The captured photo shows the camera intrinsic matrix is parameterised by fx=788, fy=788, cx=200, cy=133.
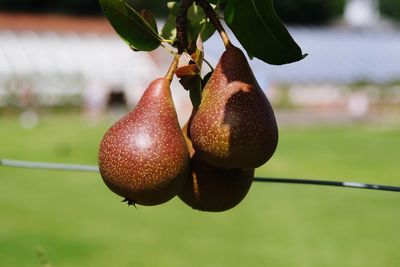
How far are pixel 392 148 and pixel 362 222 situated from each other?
4608 millimetres

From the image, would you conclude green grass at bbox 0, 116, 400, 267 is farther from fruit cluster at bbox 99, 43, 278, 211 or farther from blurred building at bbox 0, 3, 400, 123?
blurred building at bbox 0, 3, 400, 123

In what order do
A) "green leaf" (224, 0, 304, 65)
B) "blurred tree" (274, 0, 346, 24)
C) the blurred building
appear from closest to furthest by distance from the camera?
"green leaf" (224, 0, 304, 65), the blurred building, "blurred tree" (274, 0, 346, 24)

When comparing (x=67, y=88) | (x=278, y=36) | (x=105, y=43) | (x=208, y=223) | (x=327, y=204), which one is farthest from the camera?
(x=105, y=43)

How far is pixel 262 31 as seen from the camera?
64 centimetres

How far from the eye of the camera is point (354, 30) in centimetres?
2628

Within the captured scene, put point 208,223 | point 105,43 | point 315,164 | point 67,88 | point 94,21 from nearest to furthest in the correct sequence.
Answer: point 208,223, point 315,164, point 67,88, point 105,43, point 94,21

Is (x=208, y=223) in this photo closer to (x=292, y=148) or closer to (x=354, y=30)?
(x=292, y=148)

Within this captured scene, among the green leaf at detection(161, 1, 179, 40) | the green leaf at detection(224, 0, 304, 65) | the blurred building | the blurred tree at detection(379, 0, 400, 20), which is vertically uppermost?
the green leaf at detection(224, 0, 304, 65)

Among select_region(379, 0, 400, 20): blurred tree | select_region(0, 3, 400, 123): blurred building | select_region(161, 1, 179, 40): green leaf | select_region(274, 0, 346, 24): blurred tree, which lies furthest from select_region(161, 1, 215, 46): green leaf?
select_region(379, 0, 400, 20): blurred tree

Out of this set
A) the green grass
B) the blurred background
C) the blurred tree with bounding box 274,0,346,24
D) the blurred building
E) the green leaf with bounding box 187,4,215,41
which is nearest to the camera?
the green leaf with bounding box 187,4,215,41

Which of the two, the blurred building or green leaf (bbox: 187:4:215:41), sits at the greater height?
green leaf (bbox: 187:4:215:41)

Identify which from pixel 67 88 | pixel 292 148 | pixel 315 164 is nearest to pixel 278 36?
pixel 315 164

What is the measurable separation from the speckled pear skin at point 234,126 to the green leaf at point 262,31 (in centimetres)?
4

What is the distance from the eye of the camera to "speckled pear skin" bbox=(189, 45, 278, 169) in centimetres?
63
